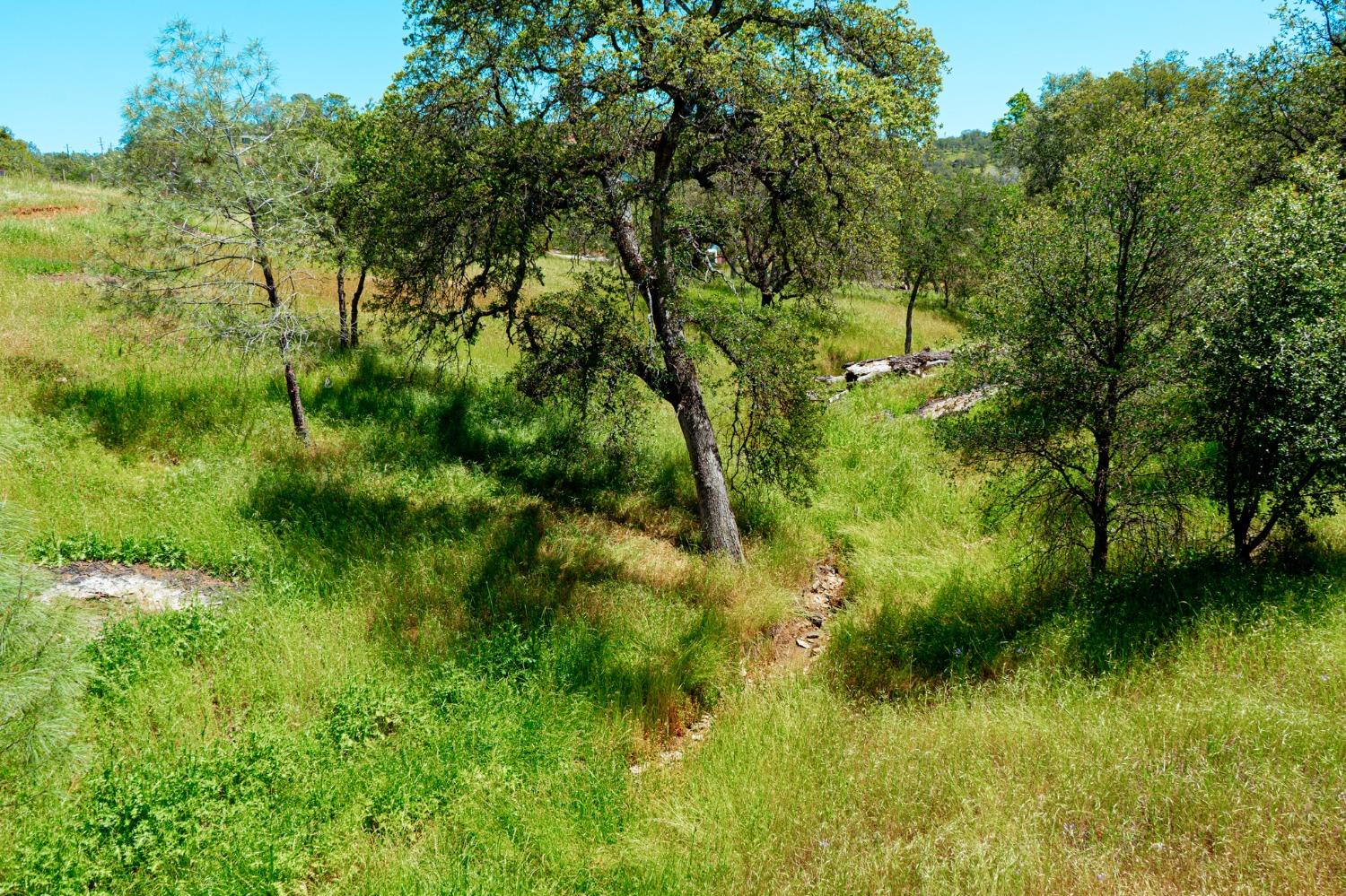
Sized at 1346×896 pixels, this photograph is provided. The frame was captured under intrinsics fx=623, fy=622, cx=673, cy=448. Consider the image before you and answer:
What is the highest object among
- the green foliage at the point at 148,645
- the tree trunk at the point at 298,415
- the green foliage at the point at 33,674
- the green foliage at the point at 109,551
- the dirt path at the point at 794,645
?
the tree trunk at the point at 298,415

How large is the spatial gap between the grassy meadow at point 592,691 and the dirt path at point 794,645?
16cm

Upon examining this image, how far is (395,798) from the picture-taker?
5301 mm

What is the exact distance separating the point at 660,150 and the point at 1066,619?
7.91 metres

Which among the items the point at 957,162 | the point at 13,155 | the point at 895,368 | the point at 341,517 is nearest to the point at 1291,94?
the point at 895,368

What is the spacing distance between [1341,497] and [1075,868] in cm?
528

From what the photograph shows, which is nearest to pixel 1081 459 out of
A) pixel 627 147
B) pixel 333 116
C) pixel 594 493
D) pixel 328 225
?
pixel 627 147

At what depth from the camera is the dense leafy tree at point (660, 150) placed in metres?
7.16

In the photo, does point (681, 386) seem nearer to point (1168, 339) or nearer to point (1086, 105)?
point (1168, 339)

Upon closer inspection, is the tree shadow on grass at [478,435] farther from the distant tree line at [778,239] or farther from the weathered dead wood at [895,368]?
the weathered dead wood at [895,368]

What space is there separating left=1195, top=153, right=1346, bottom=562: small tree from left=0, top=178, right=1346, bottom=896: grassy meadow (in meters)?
1.17

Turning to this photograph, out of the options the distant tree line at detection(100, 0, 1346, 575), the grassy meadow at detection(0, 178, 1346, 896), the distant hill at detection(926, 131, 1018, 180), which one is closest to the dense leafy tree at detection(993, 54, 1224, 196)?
the distant hill at detection(926, 131, 1018, 180)

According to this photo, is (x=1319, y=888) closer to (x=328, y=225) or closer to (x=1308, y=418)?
(x=1308, y=418)

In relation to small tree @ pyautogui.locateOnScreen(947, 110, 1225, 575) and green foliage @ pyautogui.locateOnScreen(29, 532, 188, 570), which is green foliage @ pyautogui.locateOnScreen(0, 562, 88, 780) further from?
small tree @ pyautogui.locateOnScreen(947, 110, 1225, 575)

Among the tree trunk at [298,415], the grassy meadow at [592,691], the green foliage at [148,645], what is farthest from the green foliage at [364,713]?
the tree trunk at [298,415]
